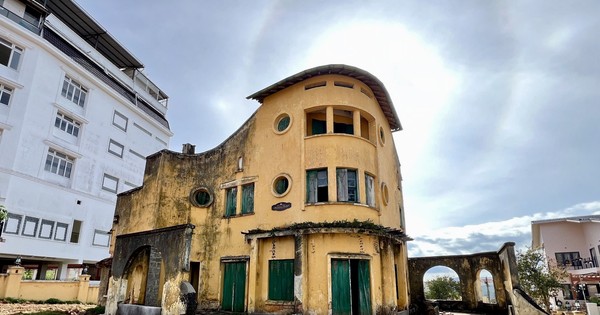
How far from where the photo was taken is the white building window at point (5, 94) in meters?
25.6

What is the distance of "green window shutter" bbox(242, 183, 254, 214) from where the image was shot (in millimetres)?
17797

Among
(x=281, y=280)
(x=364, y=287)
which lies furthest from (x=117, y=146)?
(x=364, y=287)

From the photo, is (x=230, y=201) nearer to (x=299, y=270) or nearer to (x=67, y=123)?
(x=299, y=270)

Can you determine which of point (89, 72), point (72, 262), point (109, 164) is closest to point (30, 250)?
point (72, 262)

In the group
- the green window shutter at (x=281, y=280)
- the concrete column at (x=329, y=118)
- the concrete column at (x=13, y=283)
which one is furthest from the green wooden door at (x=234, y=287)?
the concrete column at (x=13, y=283)

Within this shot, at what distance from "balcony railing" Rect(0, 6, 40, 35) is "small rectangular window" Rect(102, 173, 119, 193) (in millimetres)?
13325

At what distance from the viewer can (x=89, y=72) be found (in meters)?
32.2

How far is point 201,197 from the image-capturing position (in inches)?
775

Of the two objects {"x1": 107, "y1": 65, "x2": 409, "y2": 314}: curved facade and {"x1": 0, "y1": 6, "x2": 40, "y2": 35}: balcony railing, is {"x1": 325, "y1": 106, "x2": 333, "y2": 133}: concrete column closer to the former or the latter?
{"x1": 107, "y1": 65, "x2": 409, "y2": 314}: curved facade

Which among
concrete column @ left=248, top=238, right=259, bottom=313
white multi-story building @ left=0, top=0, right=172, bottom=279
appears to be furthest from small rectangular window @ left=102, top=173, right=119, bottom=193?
concrete column @ left=248, top=238, right=259, bottom=313

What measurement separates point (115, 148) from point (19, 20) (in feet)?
42.9

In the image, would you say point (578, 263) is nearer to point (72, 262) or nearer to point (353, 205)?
point (353, 205)

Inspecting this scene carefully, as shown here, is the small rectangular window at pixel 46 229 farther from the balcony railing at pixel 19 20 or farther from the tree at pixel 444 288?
the tree at pixel 444 288

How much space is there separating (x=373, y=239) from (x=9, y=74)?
92.5ft
